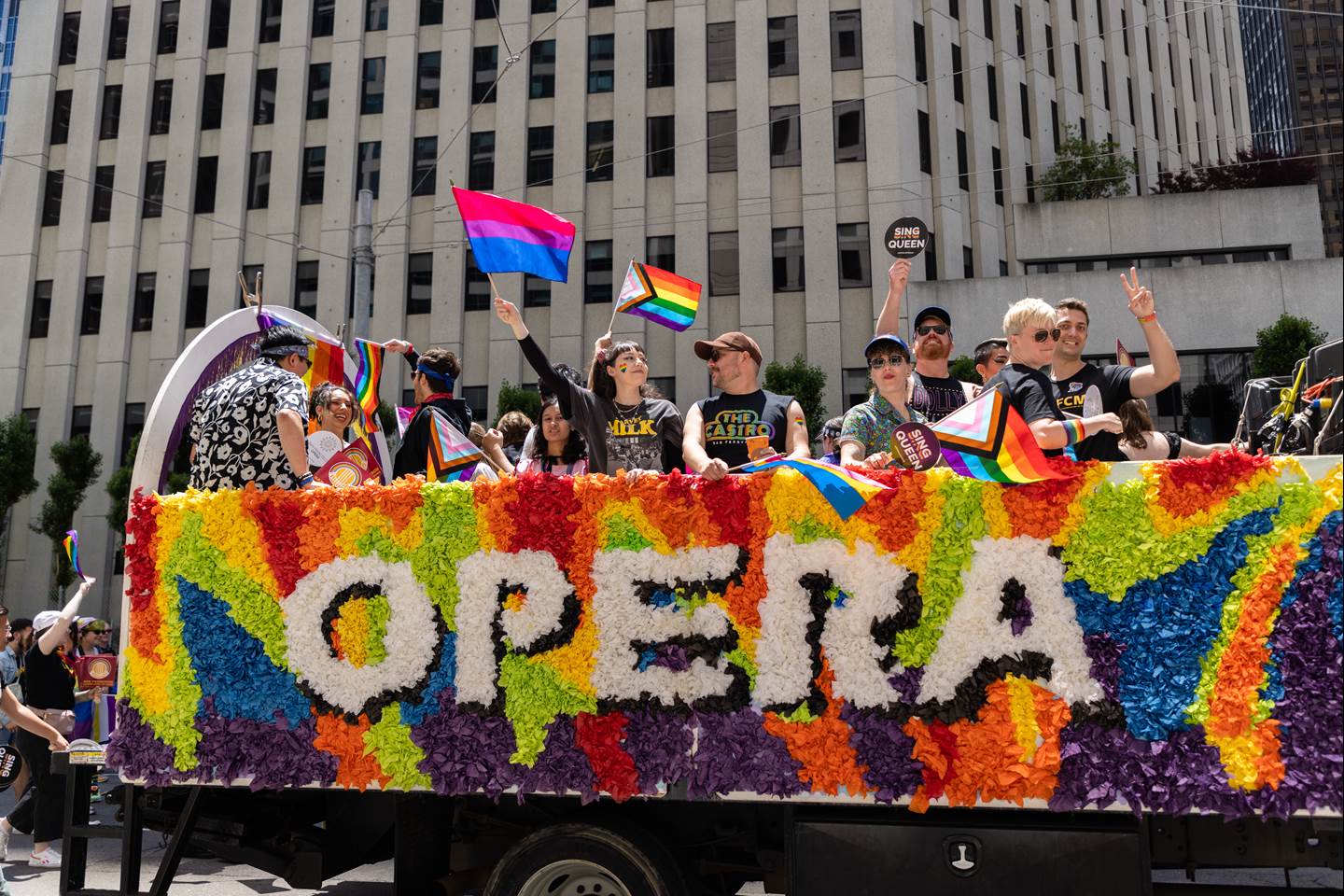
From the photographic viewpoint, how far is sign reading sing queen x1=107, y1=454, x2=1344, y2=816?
3.92 meters

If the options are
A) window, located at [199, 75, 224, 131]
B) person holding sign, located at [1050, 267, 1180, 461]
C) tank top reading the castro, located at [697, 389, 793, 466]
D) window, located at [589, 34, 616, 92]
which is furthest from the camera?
window, located at [199, 75, 224, 131]

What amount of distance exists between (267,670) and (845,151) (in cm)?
2866

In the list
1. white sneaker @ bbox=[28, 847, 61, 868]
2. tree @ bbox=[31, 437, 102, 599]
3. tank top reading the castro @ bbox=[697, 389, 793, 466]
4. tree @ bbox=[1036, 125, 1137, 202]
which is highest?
tree @ bbox=[1036, 125, 1137, 202]

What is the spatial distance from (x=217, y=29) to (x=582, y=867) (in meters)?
37.7

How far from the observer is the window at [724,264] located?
3156 cm

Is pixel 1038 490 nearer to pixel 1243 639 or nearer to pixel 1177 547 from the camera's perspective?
pixel 1177 547

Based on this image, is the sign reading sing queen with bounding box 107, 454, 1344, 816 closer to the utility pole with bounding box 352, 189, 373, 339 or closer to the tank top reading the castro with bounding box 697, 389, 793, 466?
the tank top reading the castro with bounding box 697, 389, 793, 466

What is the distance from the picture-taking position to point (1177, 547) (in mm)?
4016

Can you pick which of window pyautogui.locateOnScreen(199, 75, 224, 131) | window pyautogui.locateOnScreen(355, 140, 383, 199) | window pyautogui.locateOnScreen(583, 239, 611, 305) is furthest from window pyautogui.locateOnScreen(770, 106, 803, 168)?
window pyautogui.locateOnScreen(199, 75, 224, 131)

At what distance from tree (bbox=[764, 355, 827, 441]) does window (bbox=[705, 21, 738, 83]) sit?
9.57m

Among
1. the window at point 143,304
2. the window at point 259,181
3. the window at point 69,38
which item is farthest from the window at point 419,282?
the window at point 69,38

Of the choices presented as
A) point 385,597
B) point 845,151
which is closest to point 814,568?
point 385,597

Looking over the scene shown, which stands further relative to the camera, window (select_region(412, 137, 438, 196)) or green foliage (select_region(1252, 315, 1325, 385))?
window (select_region(412, 137, 438, 196))

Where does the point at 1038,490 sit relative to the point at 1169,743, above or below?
above
